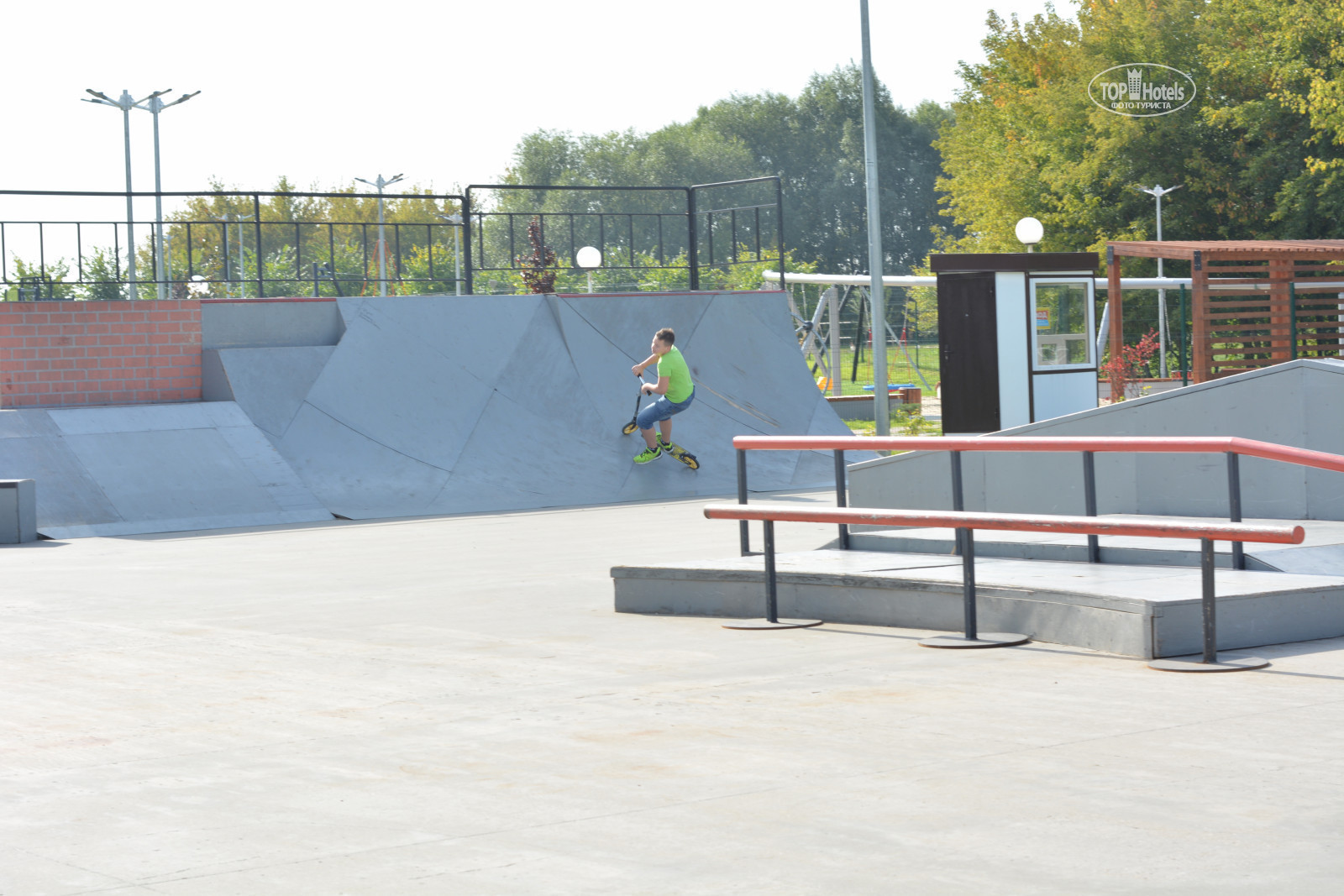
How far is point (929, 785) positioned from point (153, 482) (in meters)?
13.8

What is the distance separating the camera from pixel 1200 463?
33.5ft

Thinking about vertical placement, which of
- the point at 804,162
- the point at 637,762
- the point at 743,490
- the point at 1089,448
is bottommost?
the point at 637,762

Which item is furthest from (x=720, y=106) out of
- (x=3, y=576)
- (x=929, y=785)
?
(x=929, y=785)

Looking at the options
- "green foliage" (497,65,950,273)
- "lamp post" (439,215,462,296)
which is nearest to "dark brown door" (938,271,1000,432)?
"lamp post" (439,215,462,296)

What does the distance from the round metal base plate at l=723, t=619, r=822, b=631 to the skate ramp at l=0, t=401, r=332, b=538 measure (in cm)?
961

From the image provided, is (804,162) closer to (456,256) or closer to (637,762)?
(456,256)

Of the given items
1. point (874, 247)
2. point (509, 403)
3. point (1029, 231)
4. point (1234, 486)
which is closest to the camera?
point (1234, 486)

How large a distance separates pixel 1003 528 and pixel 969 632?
0.55m

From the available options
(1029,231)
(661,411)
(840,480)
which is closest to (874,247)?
(1029,231)

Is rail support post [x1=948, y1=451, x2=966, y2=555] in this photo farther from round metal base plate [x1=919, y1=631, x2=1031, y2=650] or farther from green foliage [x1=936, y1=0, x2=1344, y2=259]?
green foliage [x1=936, y1=0, x2=1344, y2=259]

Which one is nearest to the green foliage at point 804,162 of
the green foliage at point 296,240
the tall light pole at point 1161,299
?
the green foliage at point 296,240

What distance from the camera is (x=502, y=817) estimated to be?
444 cm

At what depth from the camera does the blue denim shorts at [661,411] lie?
1908 cm

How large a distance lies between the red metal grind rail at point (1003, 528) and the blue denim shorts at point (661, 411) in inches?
404
